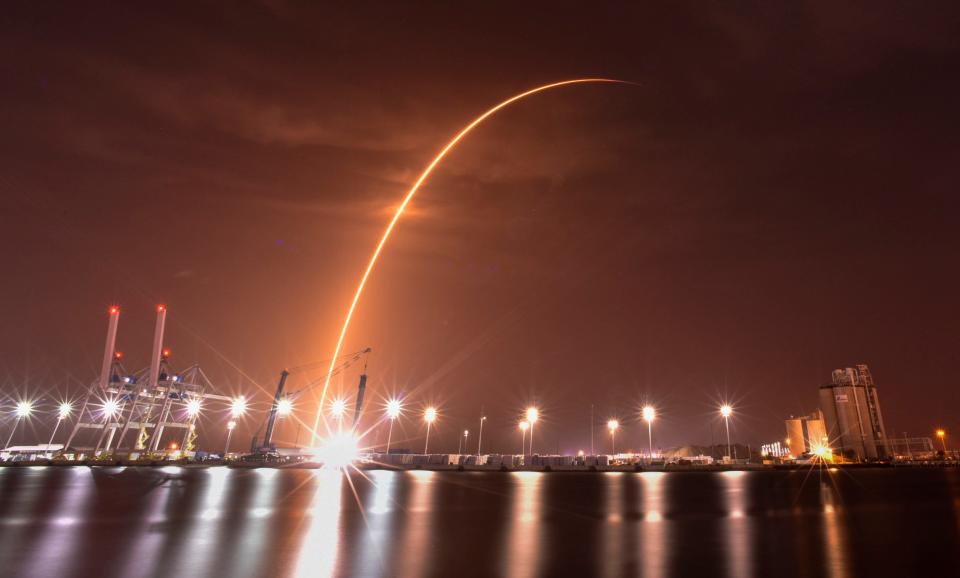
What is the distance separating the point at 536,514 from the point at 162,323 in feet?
506

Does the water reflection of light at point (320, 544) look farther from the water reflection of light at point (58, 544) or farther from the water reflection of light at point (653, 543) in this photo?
the water reflection of light at point (653, 543)

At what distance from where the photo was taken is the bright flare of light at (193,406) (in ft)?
494

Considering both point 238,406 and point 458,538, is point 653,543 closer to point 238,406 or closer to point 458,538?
point 458,538

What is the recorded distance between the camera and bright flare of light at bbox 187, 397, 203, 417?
151m

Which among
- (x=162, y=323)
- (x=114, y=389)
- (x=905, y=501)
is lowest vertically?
(x=905, y=501)

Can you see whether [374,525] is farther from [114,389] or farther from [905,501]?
[114,389]

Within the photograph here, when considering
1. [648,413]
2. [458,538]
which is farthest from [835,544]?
[648,413]

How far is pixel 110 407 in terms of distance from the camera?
134750 millimetres

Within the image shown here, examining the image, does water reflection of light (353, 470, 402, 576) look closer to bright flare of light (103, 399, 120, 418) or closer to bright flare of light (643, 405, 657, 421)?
bright flare of light (643, 405, 657, 421)

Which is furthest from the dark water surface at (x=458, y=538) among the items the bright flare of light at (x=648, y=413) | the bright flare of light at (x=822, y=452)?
the bright flare of light at (x=822, y=452)

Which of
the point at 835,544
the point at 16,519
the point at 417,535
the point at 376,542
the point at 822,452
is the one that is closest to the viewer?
the point at 376,542

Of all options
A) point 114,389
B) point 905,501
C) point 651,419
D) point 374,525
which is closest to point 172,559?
point 374,525

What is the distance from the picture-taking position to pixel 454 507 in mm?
29234

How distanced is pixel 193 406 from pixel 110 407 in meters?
21.1
